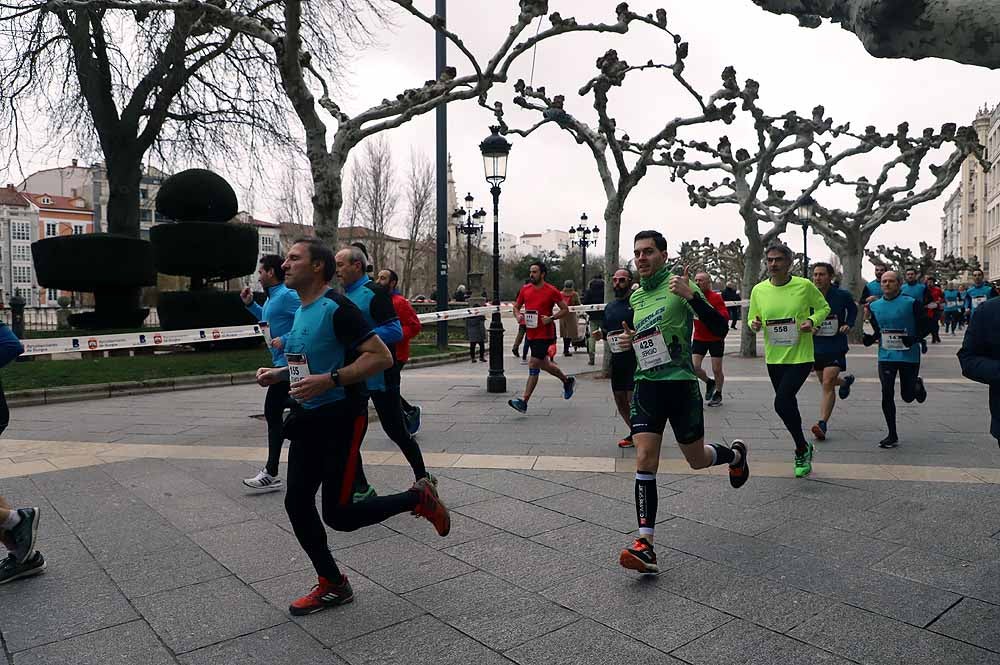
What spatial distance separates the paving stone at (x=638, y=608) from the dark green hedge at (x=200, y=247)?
614 inches

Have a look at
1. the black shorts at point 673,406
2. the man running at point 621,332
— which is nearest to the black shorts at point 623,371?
the man running at point 621,332

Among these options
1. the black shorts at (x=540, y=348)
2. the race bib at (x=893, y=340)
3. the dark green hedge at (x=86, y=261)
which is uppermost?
the dark green hedge at (x=86, y=261)

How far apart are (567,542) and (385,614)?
128 centimetres

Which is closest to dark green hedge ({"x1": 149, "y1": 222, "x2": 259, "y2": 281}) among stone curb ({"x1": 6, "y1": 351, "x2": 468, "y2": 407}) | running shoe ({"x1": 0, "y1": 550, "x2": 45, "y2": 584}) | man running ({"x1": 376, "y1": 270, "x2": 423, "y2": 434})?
stone curb ({"x1": 6, "y1": 351, "x2": 468, "y2": 407})

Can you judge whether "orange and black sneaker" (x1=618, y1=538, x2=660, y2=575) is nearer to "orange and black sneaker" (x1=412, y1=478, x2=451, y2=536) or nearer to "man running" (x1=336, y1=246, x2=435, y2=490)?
"orange and black sneaker" (x1=412, y1=478, x2=451, y2=536)

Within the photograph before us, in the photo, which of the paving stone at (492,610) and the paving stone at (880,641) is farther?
the paving stone at (492,610)

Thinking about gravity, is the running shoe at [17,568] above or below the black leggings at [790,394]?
below

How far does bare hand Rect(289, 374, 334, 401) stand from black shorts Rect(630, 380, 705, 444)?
1.75 m

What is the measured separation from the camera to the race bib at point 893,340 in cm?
703

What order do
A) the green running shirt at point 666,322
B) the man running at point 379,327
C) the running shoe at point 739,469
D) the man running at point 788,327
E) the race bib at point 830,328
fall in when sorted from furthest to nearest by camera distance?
1. the race bib at point 830,328
2. the man running at point 788,327
3. the man running at point 379,327
4. the running shoe at point 739,469
5. the green running shirt at point 666,322

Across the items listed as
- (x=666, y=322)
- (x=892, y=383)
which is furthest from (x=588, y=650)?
(x=892, y=383)

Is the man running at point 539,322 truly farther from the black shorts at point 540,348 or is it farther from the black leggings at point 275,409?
the black leggings at point 275,409

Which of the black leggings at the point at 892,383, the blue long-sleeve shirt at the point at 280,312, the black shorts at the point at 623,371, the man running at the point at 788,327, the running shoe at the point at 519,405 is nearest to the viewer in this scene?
the blue long-sleeve shirt at the point at 280,312

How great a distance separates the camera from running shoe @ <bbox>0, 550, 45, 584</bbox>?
3.85 meters
